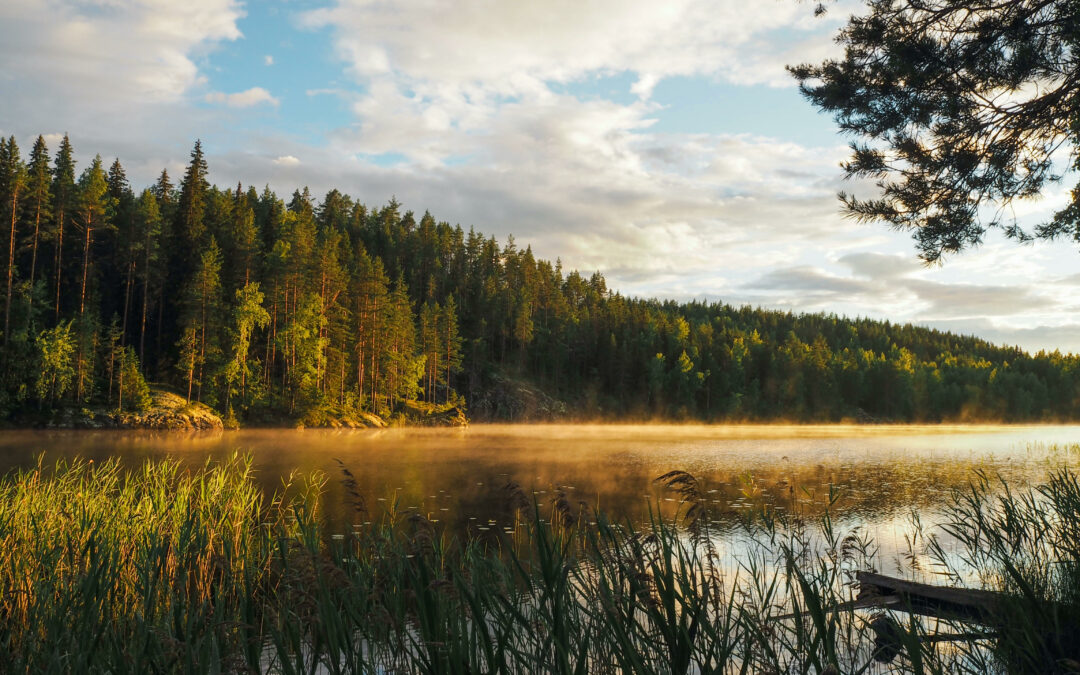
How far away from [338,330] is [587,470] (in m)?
46.9

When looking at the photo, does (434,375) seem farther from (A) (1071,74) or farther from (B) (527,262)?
(A) (1071,74)

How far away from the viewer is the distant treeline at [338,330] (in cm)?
5206

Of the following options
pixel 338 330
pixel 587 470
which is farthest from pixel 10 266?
pixel 587 470

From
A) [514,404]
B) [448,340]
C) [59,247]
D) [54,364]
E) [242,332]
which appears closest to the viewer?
[54,364]

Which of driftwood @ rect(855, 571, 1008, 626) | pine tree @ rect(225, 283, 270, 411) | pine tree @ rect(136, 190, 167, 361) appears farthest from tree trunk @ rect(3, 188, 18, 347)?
driftwood @ rect(855, 571, 1008, 626)

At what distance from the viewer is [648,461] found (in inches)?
1272

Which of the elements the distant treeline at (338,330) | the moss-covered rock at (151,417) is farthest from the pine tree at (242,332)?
the moss-covered rock at (151,417)

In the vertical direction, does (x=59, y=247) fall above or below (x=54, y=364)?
above

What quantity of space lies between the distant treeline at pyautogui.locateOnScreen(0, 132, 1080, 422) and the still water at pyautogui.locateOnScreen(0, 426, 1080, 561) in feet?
41.4

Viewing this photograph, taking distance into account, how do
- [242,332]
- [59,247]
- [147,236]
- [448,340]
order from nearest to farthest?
[59,247]
[242,332]
[147,236]
[448,340]

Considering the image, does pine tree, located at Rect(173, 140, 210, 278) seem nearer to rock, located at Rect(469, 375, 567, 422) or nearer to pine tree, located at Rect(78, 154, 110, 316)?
pine tree, located at Rect(78, 154, 110, 316)

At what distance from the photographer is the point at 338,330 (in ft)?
223

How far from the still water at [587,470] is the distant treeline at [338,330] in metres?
12.6

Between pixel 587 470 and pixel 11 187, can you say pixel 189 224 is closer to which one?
pixel 11 187
